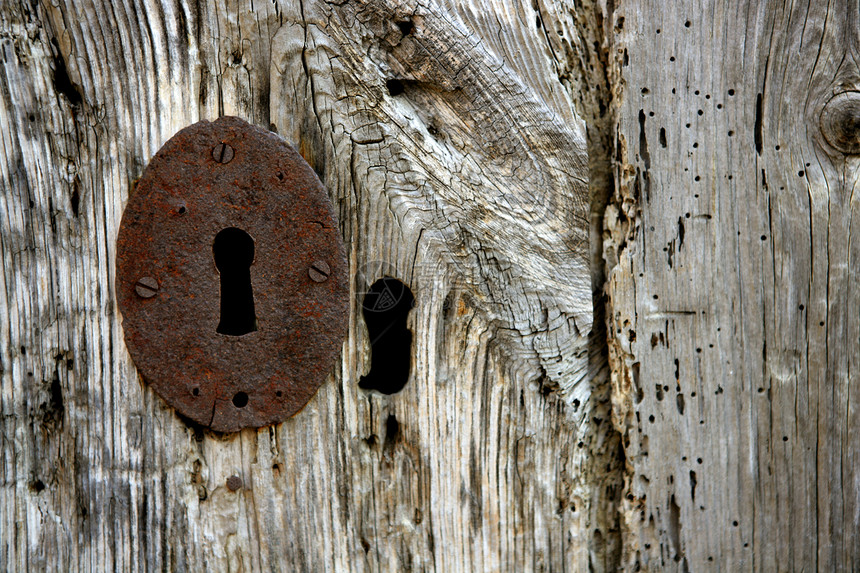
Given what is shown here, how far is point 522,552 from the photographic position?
3.04 ft

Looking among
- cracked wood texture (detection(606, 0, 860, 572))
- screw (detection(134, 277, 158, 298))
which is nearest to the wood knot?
cracked wood texture (detection(606, 0, 860, 572))

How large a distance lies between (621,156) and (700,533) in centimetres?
64

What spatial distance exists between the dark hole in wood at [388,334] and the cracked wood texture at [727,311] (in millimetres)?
348

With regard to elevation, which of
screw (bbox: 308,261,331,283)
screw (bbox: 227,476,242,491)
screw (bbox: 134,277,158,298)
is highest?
screw (bbox: 308,261,331,283)

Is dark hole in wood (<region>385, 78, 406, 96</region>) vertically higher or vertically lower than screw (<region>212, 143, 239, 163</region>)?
higher

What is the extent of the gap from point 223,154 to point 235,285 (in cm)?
21

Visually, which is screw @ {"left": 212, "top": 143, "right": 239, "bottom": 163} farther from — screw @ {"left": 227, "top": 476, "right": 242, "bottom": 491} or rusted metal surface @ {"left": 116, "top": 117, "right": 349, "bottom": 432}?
screw @ {"left": 227, "top": 476, "right": 242, "bottom": 491}

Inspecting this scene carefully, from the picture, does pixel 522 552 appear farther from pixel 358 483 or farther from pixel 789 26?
pixel 789 26

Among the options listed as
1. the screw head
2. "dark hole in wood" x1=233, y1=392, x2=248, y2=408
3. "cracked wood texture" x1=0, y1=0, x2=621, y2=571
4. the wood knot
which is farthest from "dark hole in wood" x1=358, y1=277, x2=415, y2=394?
the wood knot

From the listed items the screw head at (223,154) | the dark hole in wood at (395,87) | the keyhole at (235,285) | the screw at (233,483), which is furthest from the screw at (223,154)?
the screw at (233,483)

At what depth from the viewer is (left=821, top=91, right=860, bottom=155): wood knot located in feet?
2.94

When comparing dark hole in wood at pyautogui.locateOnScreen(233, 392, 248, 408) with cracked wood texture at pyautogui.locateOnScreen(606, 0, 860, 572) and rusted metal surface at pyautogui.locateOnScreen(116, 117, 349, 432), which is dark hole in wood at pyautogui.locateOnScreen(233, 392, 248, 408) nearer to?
rusted metal surface at pyautogui.locateOnScreen(116, 117, 349, 432)

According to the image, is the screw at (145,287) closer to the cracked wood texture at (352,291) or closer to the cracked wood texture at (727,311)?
the cracked wood texture at (352,291)

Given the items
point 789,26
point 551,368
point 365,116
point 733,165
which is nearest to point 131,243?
point 365,116
